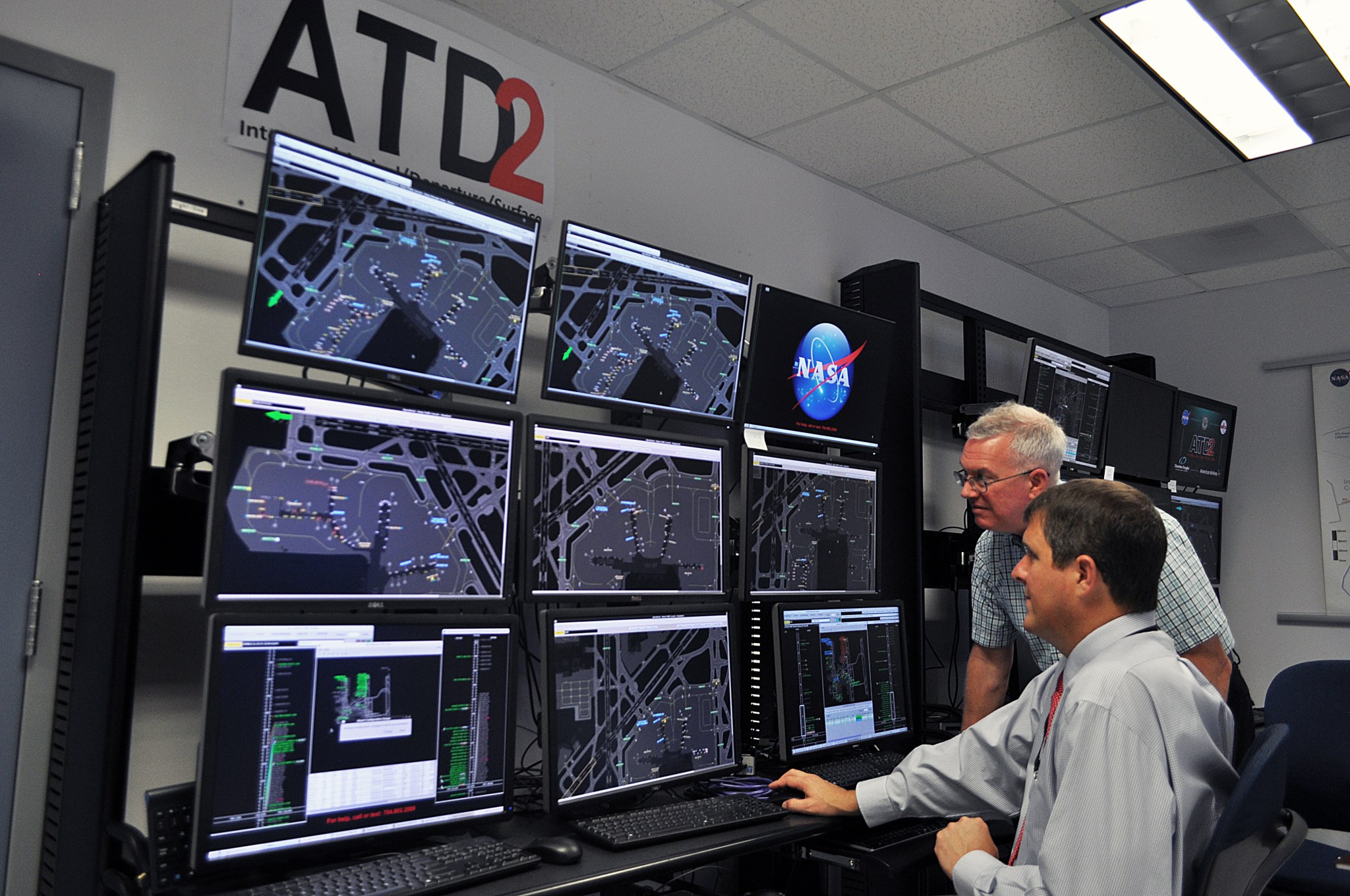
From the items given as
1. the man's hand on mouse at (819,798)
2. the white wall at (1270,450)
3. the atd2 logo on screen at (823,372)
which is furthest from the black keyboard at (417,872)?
the white wall at (1270,450)

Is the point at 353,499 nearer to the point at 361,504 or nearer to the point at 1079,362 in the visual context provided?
the point at 361,504

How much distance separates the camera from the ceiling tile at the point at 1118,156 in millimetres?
2951

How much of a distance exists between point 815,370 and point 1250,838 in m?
1.49

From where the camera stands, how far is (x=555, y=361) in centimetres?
195

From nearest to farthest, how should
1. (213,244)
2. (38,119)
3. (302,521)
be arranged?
(302,521)
(38,119)
(213,244)

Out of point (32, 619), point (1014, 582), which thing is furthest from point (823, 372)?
point (32, 619)

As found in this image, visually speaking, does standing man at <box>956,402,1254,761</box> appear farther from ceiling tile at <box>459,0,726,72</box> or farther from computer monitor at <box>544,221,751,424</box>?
ceiling tile at <box>459,0,726,72</box>

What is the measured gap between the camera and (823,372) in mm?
2523

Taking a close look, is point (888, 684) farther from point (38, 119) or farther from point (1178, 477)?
point (1178, 477)

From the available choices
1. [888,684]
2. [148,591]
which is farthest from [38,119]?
[888,684]

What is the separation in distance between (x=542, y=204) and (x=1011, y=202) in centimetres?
199

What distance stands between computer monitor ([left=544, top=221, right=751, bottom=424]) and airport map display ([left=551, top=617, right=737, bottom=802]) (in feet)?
1.69

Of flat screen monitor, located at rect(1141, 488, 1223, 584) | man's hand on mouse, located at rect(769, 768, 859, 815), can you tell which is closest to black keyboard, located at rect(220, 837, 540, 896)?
man's hand on mouse, located at rect(769, 768, 859, 815)

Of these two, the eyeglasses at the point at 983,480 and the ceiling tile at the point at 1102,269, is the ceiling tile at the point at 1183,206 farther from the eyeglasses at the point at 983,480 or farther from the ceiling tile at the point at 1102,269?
the eyeglasses at the point at 983,480
